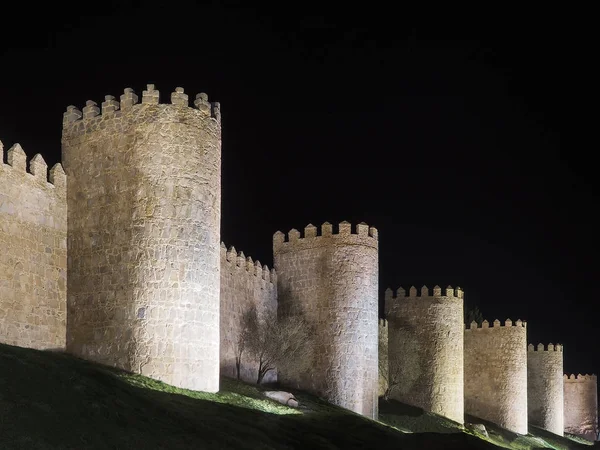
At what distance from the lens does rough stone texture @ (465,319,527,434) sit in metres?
44.7

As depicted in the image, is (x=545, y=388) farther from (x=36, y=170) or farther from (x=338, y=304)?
(x=36, y=170)

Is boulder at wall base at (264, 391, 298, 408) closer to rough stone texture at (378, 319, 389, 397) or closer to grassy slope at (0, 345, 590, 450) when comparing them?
grassy slope at (0, 345, 590, 450)

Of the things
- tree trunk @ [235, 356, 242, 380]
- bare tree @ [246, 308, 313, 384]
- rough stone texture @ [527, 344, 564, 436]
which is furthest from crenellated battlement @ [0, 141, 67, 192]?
rough stone texture @ [527, 344, 564, 436]

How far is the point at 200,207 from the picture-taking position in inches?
866

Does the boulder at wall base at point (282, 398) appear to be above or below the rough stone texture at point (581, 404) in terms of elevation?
above

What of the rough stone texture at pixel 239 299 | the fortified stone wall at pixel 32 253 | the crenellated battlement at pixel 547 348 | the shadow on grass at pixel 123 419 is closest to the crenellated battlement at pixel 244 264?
the rough stone texture at pixel 239 299

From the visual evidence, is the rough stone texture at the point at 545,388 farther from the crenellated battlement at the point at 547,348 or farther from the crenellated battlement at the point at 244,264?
the crenellated battlement at the point at 244,264

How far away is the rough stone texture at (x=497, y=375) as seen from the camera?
147 ft

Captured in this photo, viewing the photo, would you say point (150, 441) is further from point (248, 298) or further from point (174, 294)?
point (248, 298)

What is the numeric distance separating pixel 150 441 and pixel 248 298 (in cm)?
1676

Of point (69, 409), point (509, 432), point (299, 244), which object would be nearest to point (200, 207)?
point (69, 409)

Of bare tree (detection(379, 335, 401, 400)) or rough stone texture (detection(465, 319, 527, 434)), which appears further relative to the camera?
rough stone texture (detection(465, 319, 527, 434))

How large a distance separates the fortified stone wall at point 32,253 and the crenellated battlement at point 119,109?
113 cm

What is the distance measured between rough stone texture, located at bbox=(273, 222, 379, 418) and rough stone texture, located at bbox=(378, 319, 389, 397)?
6.93m
